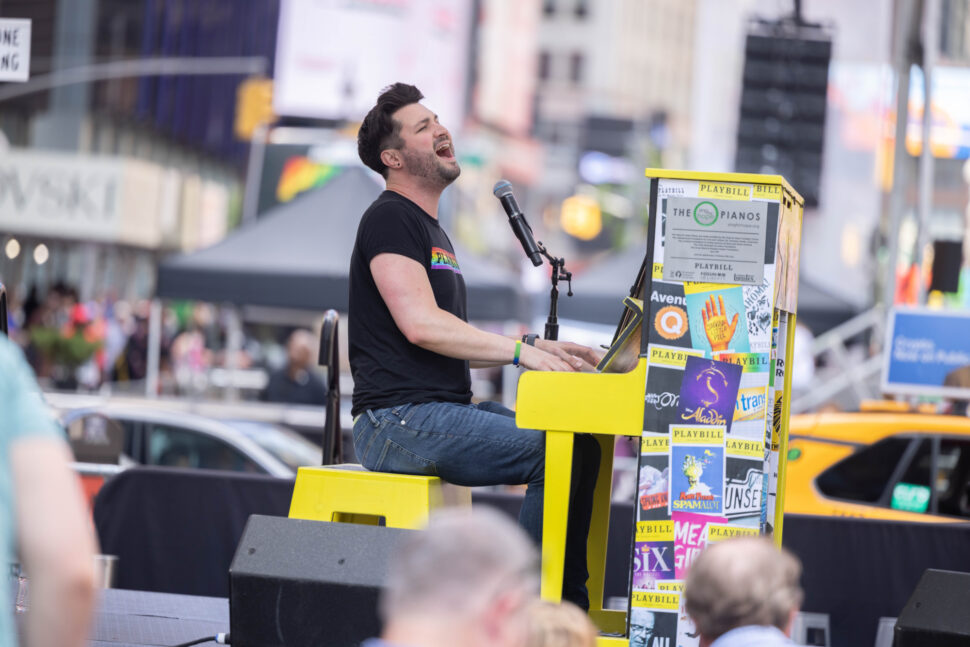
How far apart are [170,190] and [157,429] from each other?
3265 centimetres

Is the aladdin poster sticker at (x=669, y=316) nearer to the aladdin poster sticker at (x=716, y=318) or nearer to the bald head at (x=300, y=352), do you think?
the aladdin poster sticker at (x=716, y=318)

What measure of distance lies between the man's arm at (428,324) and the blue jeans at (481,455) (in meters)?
0.21

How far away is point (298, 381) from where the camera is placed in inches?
537

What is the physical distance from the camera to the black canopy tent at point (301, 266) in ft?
40.0

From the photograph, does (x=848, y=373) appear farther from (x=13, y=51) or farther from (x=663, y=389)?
(x=663, y=389)

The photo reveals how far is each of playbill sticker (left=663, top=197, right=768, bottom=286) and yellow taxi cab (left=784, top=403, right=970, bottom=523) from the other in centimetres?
402

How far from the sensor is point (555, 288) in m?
4.87

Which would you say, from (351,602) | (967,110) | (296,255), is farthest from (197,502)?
(967,110)

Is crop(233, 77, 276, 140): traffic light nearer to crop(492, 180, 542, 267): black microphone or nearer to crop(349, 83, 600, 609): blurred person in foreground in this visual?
crop(349, 83, 600, 609): blurred person in foreground

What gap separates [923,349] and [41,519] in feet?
35.0

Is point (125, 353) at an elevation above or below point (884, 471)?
below

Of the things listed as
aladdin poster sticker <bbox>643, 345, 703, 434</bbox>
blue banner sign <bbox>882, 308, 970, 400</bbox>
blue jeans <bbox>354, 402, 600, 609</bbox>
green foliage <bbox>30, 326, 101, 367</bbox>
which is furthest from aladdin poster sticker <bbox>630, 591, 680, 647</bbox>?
green foliage <bbox>30, 326, 101, 367</bbox>

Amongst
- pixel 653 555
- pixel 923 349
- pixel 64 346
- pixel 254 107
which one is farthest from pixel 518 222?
pixel 254 107

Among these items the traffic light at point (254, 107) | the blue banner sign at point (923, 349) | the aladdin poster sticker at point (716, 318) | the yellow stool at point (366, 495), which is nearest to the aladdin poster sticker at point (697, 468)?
the aladdin poster sticker at point (716, 318)
